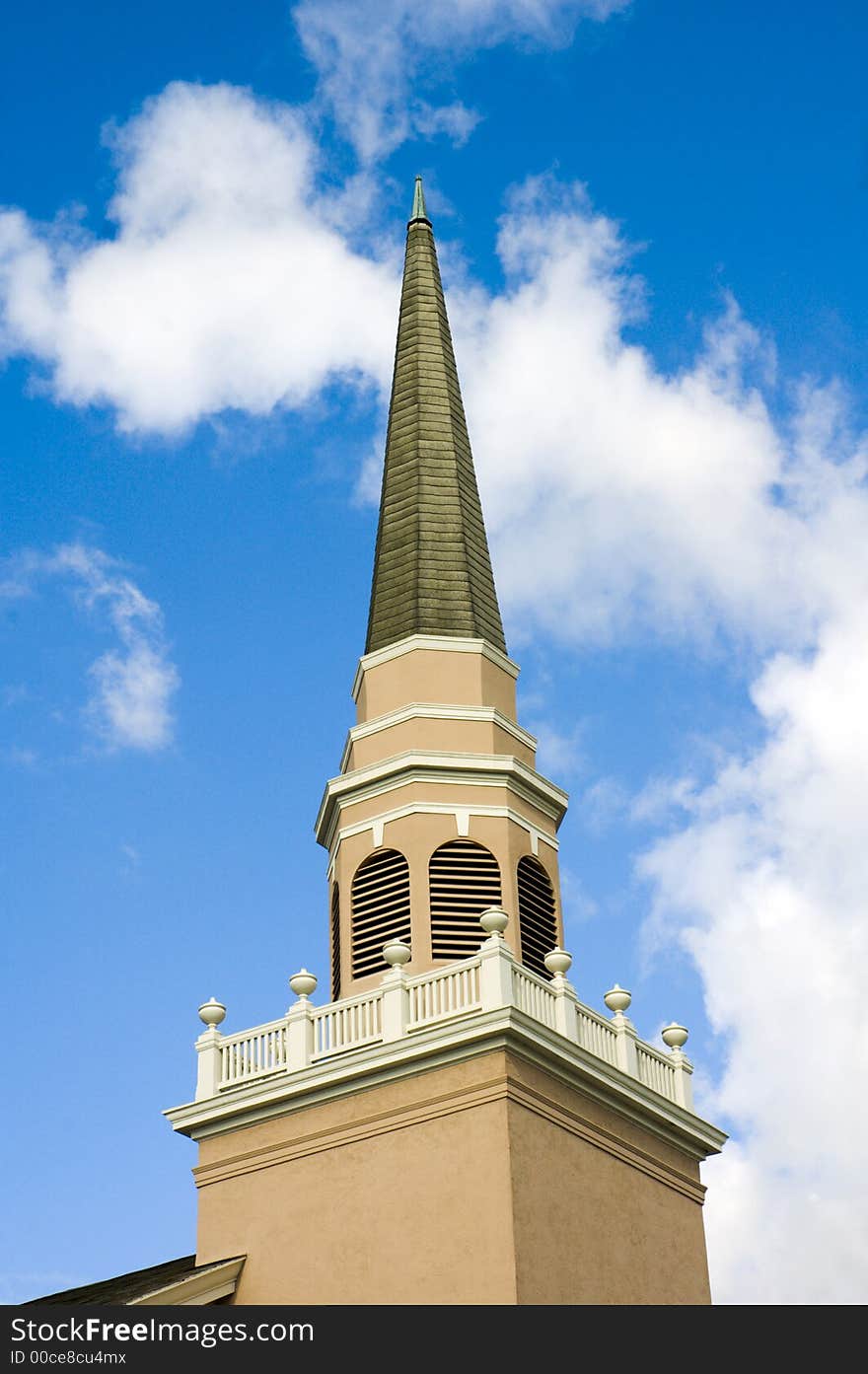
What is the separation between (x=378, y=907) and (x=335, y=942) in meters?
1.69

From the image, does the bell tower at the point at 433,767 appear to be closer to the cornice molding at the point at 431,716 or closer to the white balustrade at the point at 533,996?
the cornice molding at the point at 431,716

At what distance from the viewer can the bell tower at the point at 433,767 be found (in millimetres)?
31766

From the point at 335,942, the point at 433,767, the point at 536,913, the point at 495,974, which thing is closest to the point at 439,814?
the point at 433,767

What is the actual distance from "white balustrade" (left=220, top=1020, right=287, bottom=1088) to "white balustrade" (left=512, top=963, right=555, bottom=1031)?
13.2ft

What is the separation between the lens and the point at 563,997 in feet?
Answer: 95.5

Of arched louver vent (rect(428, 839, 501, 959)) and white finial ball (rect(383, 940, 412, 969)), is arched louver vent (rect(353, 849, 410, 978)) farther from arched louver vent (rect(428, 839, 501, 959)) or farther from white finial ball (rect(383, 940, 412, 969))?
white finial ball (rect(383, 940, 412, 969))

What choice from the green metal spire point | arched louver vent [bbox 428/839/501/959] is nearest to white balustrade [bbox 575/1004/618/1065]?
arched louver vent [bbox 428/839/501/959]

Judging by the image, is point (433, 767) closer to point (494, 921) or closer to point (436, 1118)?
point (494, 921)

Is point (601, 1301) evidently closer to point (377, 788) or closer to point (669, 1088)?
point (669, 1088)

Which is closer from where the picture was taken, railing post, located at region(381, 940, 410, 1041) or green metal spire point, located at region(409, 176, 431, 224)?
railing post, located at region(381, 940, 410, 1041)

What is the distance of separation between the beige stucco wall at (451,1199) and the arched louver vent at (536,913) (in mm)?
3238

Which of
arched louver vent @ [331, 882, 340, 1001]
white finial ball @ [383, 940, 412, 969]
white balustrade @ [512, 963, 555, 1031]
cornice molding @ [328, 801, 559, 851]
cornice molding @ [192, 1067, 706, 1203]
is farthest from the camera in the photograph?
arched louver vent @ [331, 882, 340, 1001]

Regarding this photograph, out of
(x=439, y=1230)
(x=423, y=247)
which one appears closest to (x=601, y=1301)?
(x=439, y=1230)

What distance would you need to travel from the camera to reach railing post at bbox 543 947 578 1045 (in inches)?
1136
